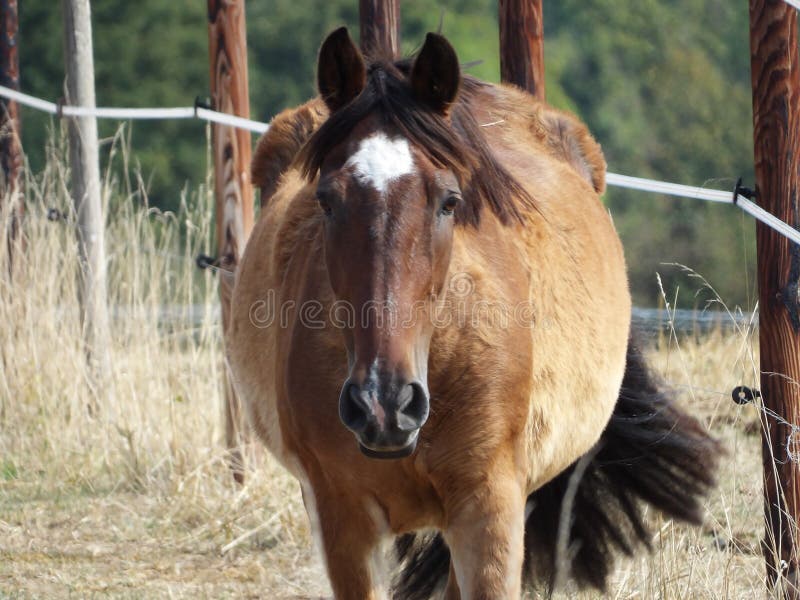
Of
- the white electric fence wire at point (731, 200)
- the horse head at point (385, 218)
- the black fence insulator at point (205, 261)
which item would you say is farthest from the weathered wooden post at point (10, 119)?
the horse head at point (385, 218)

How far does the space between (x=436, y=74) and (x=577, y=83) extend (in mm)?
22511

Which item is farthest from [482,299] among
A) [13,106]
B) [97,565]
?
[13,106]

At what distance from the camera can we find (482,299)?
303 cm

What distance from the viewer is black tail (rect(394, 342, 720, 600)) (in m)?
4.25

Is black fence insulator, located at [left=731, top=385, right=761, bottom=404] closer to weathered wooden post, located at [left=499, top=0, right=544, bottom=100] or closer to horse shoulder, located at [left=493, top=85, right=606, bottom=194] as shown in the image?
horse shoulder, located at [left=493, top=85, right=606, bottom=194]

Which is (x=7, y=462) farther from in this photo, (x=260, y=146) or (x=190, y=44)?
(x=190, y=44)

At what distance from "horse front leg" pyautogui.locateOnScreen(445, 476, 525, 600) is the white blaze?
852mm

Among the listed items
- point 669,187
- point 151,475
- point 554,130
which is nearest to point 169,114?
point 151,475

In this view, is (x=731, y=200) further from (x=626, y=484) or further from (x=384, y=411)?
(x=384, y=411)

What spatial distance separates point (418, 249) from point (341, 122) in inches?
16.6

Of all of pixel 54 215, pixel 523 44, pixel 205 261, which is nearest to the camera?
A: pixel 523 44

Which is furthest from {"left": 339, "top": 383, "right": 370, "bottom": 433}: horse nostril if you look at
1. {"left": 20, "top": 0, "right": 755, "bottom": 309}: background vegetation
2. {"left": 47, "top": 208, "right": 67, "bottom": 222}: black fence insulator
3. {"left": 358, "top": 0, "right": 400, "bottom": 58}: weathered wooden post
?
{"left": 20, "top": 0, "right": 755, "bottom": 309}: background vegetation

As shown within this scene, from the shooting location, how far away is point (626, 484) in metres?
4.38

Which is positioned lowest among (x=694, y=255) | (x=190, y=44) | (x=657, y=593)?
(x=694, y=255)
